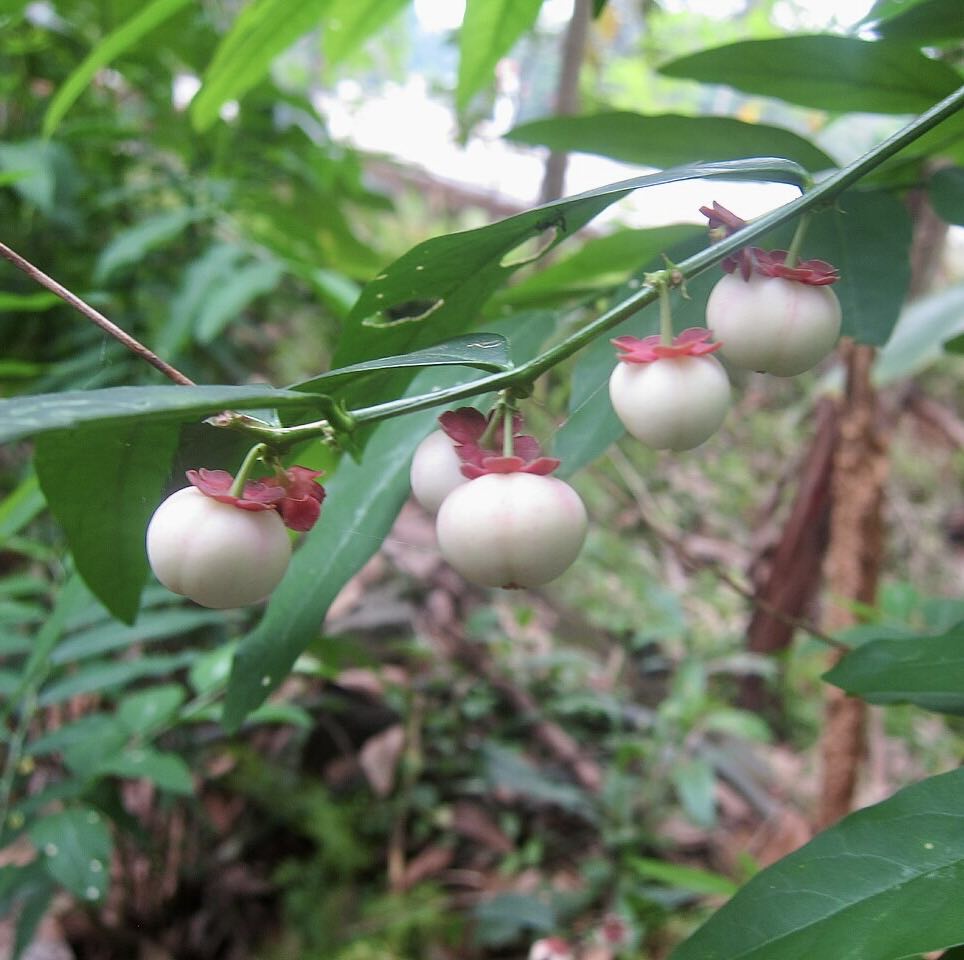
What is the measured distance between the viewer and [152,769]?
707mm

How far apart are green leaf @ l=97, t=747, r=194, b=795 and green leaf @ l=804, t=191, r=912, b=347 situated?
1.94 ft

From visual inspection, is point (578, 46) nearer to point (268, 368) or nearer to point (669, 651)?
point (268, 368)

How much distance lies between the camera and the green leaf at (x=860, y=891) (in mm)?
260

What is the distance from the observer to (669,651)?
1.88m

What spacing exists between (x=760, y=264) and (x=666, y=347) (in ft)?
0.16

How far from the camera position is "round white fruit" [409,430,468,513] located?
312mm

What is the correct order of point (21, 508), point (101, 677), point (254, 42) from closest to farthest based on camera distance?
point (254, 42) → point (21, 508) → point (101, 677)

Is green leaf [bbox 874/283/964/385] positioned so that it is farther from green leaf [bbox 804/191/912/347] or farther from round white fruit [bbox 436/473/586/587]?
round white fruit [bbox 436/473/586/587]

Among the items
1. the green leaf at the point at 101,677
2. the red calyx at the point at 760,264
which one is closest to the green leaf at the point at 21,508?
the green leaf at the point at 101,677

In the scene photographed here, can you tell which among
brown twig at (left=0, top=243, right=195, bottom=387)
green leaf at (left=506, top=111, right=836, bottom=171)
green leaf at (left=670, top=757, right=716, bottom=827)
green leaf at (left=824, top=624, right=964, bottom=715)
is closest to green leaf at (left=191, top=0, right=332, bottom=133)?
green leaf at (left=506, top=111, right=836, bottom=171)

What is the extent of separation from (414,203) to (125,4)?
150 centimetres

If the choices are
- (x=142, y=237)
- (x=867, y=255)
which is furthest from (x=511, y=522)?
(x=142, y=237)

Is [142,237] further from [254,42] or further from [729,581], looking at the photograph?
[729,581]

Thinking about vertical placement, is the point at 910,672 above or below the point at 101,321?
below
